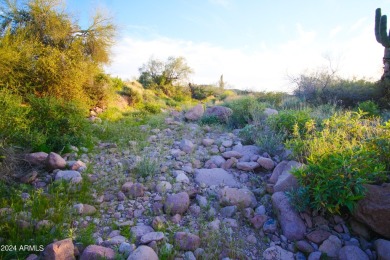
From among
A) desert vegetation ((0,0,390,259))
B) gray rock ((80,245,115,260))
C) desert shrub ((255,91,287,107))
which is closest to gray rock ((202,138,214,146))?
desert vegetation ((0,0,390,259))

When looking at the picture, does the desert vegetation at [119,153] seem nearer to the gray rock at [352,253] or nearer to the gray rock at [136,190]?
the gray rock at [136,190]

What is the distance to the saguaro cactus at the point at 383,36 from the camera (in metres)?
9.94

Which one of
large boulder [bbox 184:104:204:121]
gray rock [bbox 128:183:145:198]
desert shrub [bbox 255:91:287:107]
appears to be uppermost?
desert shrub [bbox 255:91:287:107]

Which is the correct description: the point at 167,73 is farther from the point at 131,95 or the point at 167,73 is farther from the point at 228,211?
the point at 228,211

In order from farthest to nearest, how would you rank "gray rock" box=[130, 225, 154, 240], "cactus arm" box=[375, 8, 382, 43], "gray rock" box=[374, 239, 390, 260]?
1. "cactus arm" box=[375, 8, 382, 43]
2. "gray rock" box=[130, 225, 154, 240]
3. "gray rock" box=[374, 239, 390, 260]

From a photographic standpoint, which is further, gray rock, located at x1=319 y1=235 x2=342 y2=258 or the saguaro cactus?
the saguaro cactus

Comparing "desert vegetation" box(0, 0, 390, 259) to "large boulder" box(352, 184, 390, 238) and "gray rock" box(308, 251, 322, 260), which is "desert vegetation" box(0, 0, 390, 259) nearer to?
"large boulder" box(352, 184, 390, 238)

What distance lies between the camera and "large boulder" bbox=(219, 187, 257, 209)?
3.00 m

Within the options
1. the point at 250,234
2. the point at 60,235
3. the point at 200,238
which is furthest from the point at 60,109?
the point at 250,234

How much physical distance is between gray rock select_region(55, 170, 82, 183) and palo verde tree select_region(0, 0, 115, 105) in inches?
122

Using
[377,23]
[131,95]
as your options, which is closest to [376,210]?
[131,95]

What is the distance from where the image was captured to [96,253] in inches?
80.4

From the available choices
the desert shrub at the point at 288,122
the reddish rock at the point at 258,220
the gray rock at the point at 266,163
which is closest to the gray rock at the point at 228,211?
the reddish rock at the point at 258,220

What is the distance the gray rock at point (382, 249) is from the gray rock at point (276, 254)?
2.58 ft
